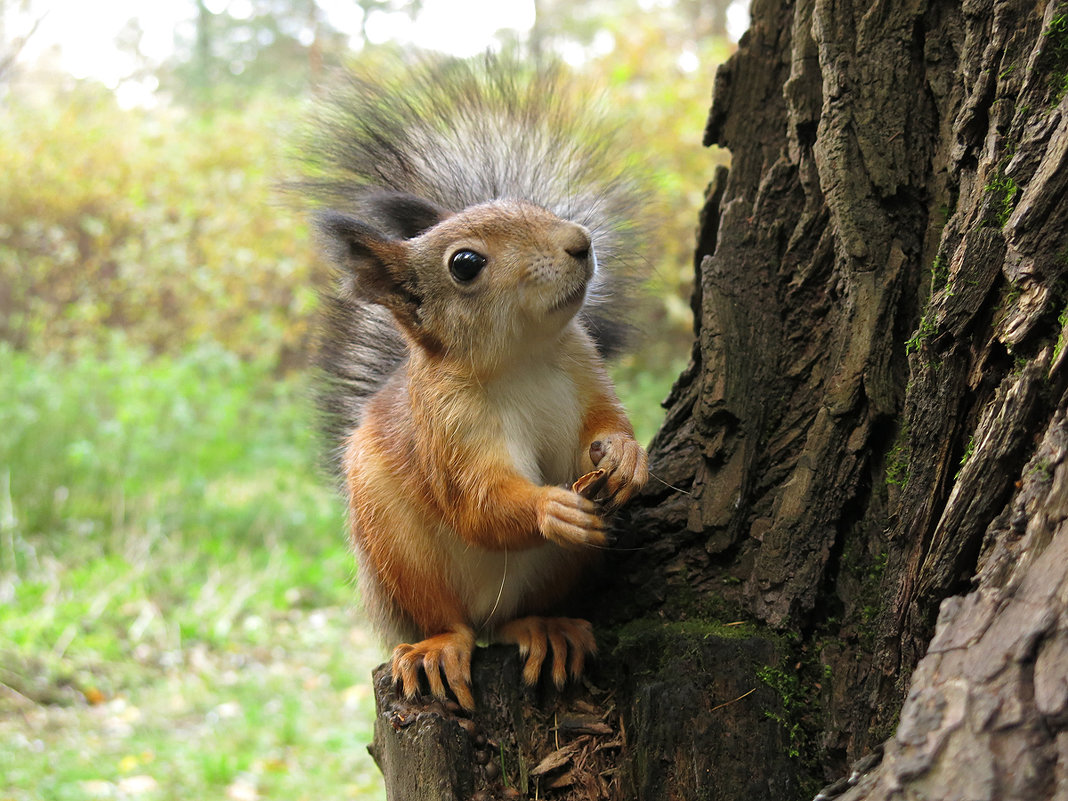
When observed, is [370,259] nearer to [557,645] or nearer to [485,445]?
[485,445]

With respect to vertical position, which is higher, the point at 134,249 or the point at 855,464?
the point at 134,249

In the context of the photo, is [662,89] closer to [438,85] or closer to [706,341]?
[438,85]

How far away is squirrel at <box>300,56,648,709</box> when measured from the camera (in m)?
2.05

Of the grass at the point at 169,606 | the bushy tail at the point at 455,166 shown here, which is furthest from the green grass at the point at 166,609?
the bushy tail at the point at 455,166

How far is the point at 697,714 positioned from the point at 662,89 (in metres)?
7.06

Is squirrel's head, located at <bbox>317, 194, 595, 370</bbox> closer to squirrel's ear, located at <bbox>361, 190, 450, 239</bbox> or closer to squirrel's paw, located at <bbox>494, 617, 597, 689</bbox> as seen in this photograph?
squirrel's ear, located at <bbox>361, 190, 450, 239</bbox>

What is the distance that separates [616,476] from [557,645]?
0.40m

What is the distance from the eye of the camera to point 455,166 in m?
2.61

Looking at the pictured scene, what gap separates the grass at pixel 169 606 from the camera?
3.74 metres

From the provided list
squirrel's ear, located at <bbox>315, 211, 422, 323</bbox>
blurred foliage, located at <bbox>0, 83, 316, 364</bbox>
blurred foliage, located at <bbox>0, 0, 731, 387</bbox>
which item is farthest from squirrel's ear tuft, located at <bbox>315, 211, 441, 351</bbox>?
blurred foliage, located at <bbox>0, 83, 316, 364</bbox>

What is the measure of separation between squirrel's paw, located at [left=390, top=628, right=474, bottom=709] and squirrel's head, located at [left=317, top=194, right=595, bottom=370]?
640mm

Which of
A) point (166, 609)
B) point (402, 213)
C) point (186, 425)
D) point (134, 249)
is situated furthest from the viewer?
point (134, 249)

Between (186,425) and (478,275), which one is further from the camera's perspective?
(186,425)

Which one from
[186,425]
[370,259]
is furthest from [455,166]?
[186,425]
